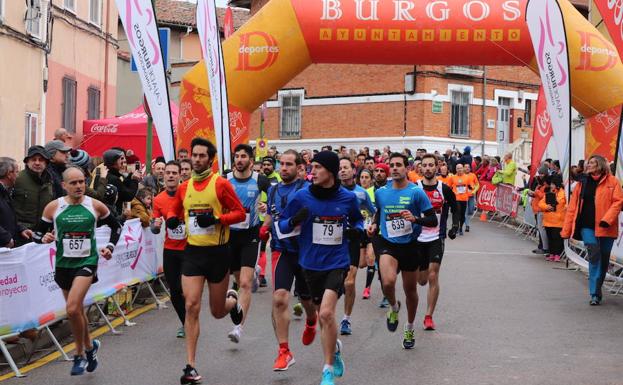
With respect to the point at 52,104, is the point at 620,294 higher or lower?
lower

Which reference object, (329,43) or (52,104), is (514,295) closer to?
(329,43)

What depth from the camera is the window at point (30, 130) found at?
22016 mm

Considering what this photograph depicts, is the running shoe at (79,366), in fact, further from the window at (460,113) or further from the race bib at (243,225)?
the window at (460,113)

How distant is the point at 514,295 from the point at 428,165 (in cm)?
405

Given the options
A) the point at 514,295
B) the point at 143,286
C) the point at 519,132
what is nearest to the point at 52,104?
the point at 143,286

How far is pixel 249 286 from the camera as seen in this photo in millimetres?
10805

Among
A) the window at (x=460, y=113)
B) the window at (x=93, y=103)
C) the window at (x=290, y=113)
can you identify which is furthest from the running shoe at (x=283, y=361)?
the window at (x=290, y=113)

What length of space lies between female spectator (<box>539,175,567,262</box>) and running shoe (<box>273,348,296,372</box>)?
38.7ft

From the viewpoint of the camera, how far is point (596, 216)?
13469 millimetres

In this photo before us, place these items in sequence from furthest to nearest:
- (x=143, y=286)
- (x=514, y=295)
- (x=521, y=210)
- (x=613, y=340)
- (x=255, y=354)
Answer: (x=521, y=210) < (x=514, y=295) < (x=143, y=286) < (x=613, y=340) < (x=255, y=354)

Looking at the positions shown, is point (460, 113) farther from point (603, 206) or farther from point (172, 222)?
point (172, 222)

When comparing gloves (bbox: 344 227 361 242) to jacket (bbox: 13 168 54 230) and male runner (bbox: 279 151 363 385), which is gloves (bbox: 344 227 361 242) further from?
jacket (bbox: 13 168 54 230)

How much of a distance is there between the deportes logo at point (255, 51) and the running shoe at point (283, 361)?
412 inches

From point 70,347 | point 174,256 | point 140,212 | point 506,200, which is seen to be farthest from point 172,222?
point 506,200
